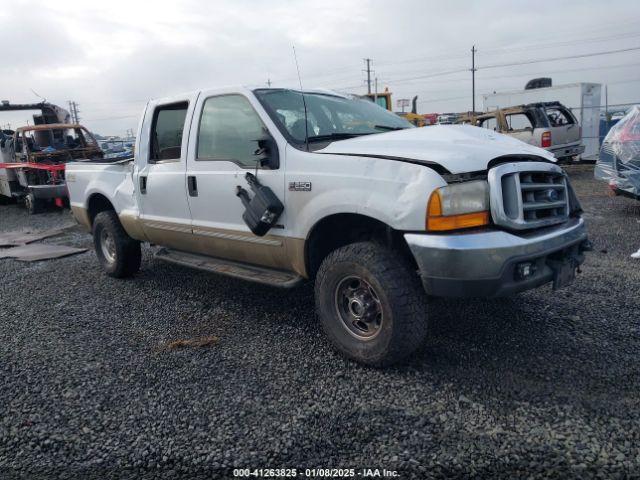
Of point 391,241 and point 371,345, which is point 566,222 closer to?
point 391,241

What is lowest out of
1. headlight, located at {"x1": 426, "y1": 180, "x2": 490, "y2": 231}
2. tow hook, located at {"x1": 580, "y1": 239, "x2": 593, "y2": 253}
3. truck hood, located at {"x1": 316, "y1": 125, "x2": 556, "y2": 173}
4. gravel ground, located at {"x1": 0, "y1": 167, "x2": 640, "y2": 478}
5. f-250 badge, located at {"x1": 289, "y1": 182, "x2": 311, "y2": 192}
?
gravel ground, located at {"x1": 0, "y1": 167, "x2": 640, "y2": 478}

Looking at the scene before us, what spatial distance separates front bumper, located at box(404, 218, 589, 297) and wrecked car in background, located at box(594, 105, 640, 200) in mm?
5458

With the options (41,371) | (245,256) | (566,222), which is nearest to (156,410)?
(41,371)

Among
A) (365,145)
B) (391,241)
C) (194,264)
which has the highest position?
(365,145)

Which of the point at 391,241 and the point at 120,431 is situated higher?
the point at 391,241

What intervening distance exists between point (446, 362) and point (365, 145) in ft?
4.95

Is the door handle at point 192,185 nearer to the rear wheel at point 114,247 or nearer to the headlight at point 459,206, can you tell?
the rear wheel at point 114,247

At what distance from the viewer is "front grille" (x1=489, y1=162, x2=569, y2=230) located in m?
2.93

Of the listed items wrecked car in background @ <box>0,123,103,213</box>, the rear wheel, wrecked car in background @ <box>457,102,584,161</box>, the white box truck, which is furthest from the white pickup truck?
the white box truck

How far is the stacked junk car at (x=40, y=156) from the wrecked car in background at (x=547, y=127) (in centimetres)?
1073

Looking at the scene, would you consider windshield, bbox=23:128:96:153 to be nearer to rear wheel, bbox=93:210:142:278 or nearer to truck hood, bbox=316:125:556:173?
rear wheel, bbox=93:210:142:278

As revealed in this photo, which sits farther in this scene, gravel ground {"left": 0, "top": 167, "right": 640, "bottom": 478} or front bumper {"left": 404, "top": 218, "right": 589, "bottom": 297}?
front bumper {"left": 404, "top": 218, "right": 589, "bottom": 297}

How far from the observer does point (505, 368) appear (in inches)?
127

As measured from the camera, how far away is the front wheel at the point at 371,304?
3.08 m
